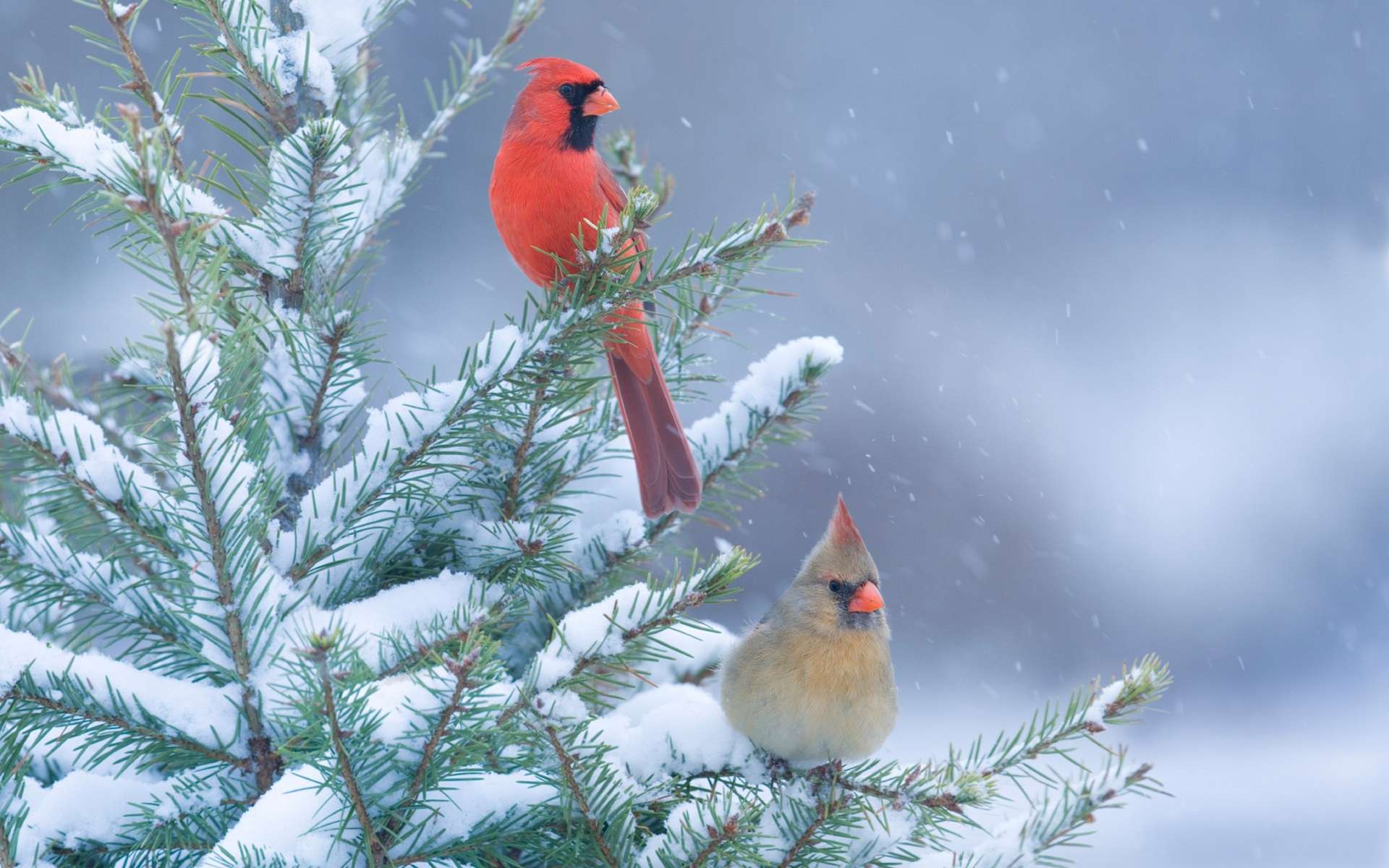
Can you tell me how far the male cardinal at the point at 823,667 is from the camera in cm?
123

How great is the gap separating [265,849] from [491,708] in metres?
0.19

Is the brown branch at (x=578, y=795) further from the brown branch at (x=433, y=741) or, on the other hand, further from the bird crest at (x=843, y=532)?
the bird crest at (x=843, y=532)

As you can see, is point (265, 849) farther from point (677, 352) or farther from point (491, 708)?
point (677, 352)

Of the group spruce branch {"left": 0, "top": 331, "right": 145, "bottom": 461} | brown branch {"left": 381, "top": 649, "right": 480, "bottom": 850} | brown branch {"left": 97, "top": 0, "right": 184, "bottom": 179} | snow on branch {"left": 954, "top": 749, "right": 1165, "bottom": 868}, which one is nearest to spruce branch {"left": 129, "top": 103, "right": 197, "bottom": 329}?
brown branch {"left": 97, "top": 0, "right": 184, "bottom": 179}

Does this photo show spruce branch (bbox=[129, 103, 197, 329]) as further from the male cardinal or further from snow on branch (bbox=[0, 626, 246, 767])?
the male cardinal

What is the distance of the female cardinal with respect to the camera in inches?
50.4

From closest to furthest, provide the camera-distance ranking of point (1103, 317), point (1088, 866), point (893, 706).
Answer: point (893, 706), point (1088, 866), point (1103, 317)

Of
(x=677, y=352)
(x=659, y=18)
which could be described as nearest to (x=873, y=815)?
(x=677, y=352)

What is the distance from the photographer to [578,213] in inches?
55.7

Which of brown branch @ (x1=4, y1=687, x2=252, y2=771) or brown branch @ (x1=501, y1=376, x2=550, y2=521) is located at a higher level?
brown branch @ (x1=501, y1=376, x2=550, y2=521)

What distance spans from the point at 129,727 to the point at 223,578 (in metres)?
0.17

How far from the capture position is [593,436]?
1.38 meters

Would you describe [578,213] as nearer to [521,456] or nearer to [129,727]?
[521,456]

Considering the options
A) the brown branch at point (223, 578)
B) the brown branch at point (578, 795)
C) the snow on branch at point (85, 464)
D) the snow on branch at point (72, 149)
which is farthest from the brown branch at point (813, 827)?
the snow on branch at point (72, 149)
